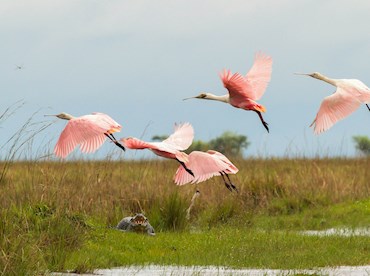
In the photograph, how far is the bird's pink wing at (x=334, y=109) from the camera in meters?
9.25

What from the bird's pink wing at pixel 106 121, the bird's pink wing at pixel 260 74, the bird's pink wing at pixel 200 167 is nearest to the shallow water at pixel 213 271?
the bird's pink wing at pixel 200 167

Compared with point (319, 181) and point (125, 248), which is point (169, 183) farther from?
point (125, 248)

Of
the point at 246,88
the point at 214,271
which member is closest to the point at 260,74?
the point at 246,88

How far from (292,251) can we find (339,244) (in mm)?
1171

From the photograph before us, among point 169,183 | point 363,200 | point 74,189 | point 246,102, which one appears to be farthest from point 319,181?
point 246,102

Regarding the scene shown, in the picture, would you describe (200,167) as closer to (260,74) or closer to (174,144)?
(174,144)

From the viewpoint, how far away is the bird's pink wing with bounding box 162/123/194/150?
8.64 meters

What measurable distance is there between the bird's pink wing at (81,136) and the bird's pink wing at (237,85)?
50.9 inches

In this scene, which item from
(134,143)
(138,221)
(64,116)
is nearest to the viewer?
(134,143)

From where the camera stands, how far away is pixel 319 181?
766 inches

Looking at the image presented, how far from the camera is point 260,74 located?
9359 mm

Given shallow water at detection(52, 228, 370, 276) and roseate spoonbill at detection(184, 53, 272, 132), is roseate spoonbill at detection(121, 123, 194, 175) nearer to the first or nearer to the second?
roseate spoonbill at detection(184, 53, 272, 132)

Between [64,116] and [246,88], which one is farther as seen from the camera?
[64,116]

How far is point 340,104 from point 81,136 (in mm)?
2820
